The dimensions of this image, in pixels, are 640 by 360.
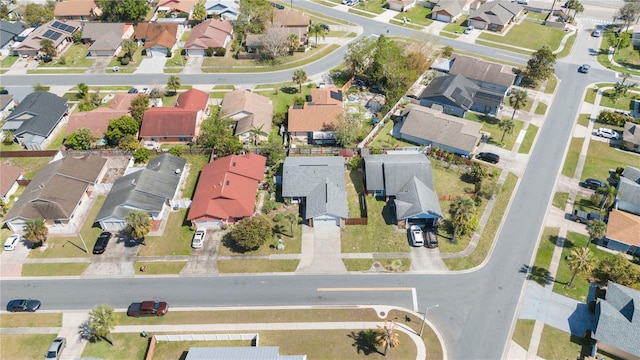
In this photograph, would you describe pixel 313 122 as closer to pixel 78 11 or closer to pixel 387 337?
pixel 387 337

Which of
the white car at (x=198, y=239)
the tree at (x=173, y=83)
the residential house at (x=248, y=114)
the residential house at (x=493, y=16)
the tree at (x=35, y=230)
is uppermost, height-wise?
the residential house at (x=493, y=16)

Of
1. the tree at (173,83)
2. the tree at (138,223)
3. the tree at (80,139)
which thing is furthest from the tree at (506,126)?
the tree at (80,139)

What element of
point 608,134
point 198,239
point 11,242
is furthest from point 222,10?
point 608,134

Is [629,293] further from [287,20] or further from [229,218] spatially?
[287,20]

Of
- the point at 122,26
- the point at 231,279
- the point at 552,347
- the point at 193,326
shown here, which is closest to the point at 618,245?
the point at 552,347

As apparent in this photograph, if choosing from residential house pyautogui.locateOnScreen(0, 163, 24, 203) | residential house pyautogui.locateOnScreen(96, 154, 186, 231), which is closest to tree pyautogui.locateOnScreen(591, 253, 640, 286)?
residential house pyautogui.locateOnScreen(96, 154, 186, 231)

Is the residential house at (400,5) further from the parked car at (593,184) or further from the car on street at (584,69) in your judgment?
the parked car at (593,184)
